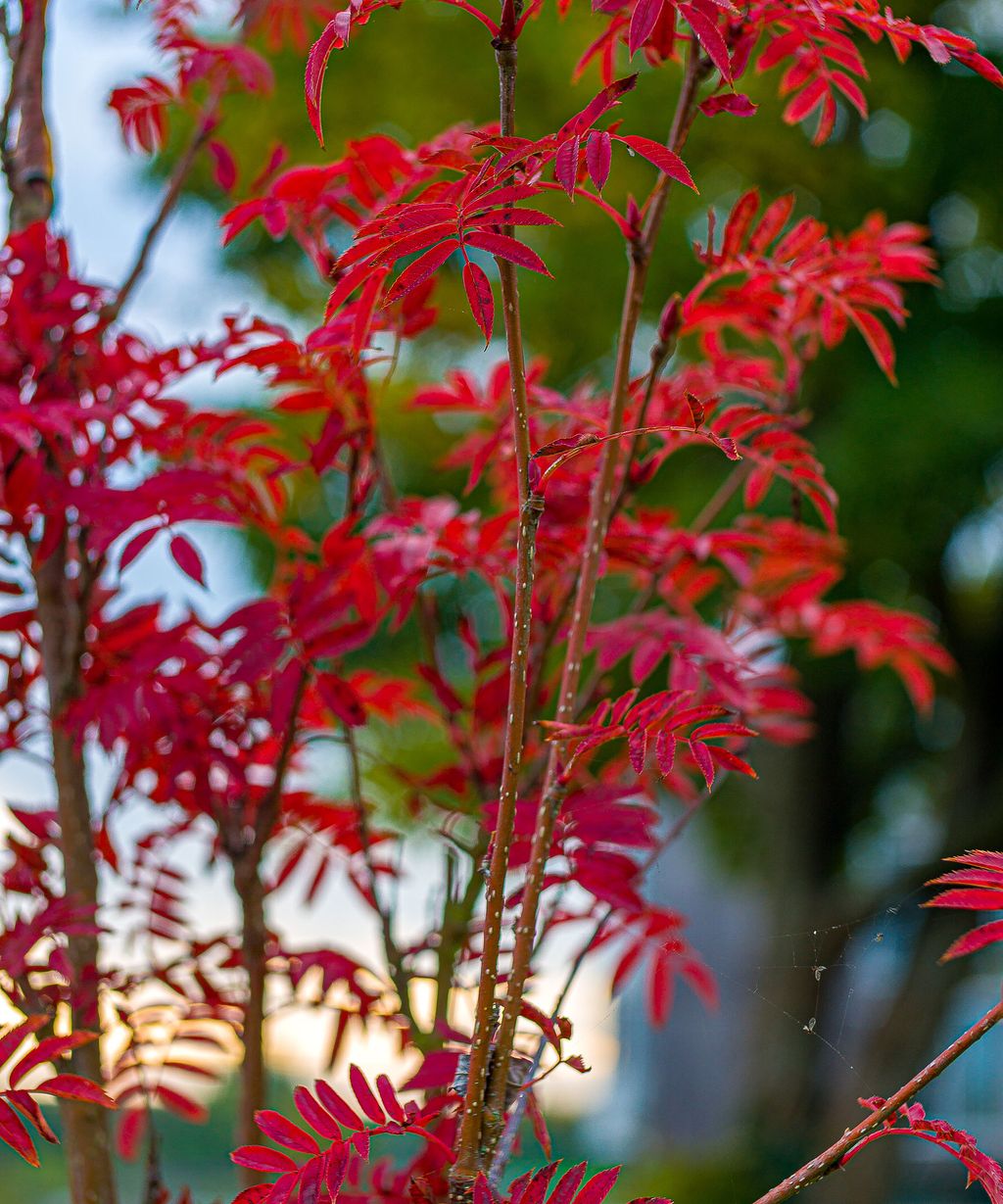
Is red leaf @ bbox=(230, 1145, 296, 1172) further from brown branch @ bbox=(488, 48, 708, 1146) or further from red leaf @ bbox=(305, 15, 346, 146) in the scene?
red leaf @ bbox=(305, 15, 346, 146)

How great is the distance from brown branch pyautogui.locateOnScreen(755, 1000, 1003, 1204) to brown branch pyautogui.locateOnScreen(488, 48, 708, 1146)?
11 centimetres

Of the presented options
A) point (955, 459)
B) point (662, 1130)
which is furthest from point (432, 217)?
point (662, 1130)

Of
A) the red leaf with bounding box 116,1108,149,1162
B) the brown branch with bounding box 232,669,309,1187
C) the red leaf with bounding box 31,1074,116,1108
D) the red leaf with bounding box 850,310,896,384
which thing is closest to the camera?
the red leaf with bounding box 31,1074,116,1108

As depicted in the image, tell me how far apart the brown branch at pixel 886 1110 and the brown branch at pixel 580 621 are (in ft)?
0.38

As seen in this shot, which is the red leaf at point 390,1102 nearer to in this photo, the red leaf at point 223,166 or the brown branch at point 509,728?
the brown branch at point 509,728

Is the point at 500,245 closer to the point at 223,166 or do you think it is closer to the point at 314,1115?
the point at 314,1115

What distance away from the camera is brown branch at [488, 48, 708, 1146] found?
47 centimetres

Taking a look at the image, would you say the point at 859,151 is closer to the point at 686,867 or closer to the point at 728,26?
the point at 728,26

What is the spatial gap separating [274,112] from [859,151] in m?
1.62

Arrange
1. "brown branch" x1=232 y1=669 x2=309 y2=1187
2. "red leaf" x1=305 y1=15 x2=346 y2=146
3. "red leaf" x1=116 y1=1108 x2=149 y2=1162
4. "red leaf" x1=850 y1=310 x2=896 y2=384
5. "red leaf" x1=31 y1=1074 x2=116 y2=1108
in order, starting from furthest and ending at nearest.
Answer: "red leaf" x1=116 y1=1108 x2=149 y2=1162
"brown branch" x1=232 y1=669 x2=309 y2=1187
"red leaf" x1=850 y1=310 x2=896 y2=384
"red leaf" x1=31 y1=1074 x2=116 y2=1108
"red leaf" x1=305 y1=15 x2=346 y2=146

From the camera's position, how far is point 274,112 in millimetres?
3422

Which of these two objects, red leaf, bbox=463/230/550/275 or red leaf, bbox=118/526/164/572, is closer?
red leaf, bbox=463/230/550/275

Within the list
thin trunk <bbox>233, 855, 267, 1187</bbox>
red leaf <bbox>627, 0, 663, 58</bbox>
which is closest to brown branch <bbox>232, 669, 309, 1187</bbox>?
thin trunk <bbox>233, 855, 267, 1187</bbox>

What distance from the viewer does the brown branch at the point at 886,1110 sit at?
1.42 feet
